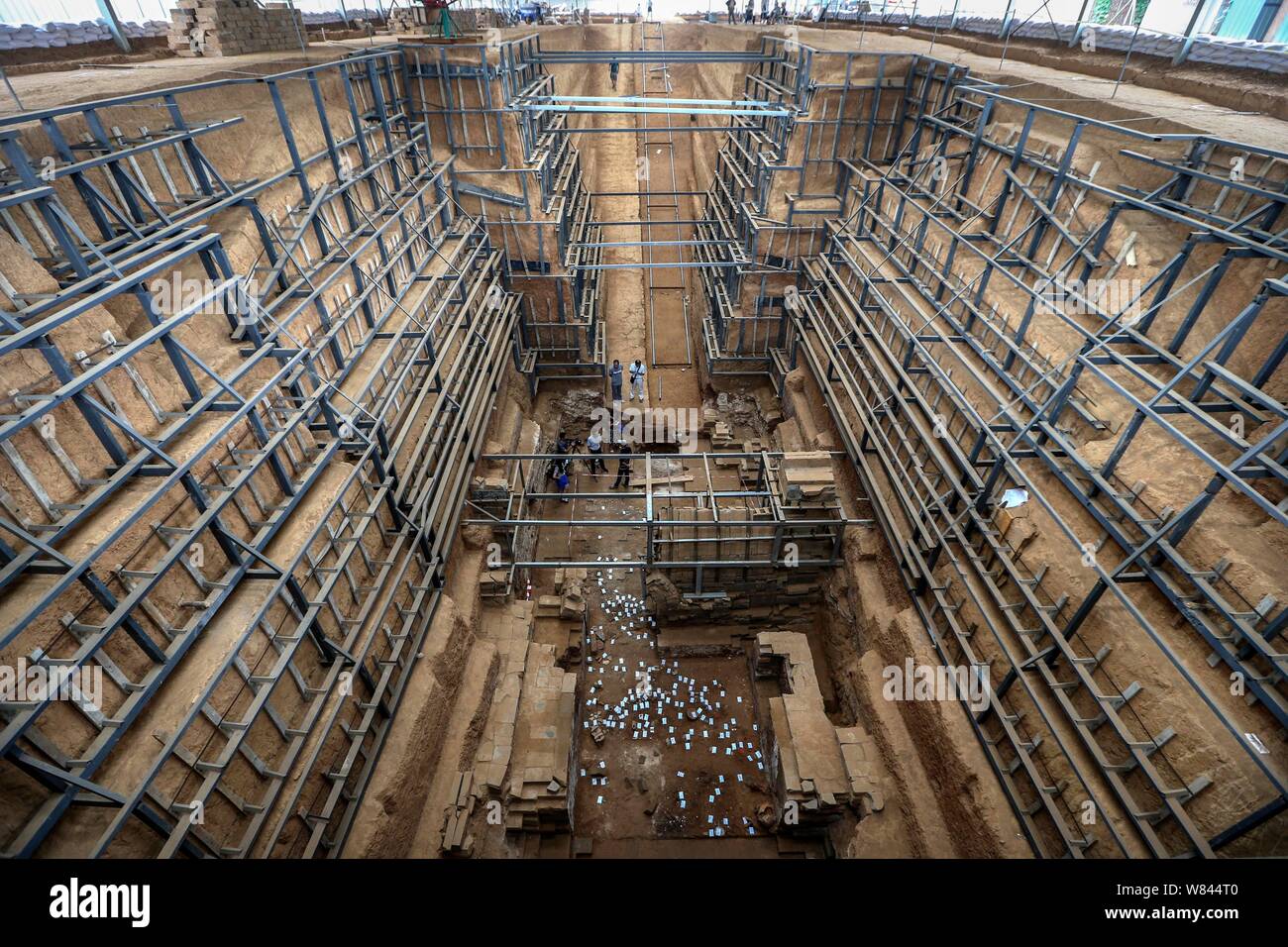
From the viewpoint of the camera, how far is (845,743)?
25.8 ft

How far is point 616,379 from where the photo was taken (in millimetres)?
15719

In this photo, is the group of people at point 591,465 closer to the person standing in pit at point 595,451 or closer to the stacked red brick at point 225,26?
the person standing in pit at point 595,451

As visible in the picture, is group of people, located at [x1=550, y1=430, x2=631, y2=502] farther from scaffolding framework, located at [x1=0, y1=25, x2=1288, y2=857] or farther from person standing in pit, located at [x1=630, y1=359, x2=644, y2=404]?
person standing in pit, located at [x1=630, y1=359, x2=644, y2=404]

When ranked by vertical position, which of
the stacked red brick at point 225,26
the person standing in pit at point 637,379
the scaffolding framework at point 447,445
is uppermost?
the stacked red brick at point 225,26

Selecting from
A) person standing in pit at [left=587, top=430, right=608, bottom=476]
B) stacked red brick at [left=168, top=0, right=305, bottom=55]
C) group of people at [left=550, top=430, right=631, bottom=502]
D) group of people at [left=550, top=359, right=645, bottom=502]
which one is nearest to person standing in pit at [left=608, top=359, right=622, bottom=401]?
group of people at [left=550, top=359, right=645, bottom=502]

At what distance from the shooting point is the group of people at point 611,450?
1323 cm

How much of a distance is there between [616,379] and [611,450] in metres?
2.27

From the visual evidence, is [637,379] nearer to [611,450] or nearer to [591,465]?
[611,450]

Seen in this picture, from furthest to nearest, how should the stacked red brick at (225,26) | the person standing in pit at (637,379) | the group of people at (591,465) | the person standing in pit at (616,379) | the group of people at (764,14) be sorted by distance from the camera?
the group of people at (764,14) < the person standing in pit at (637,379) < the person standing in pit at (616,379) < the group of people at (591,465) < the stacked red brick at (225,26)

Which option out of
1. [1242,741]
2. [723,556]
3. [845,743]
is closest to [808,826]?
[845,743]

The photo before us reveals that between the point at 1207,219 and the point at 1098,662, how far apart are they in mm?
4715

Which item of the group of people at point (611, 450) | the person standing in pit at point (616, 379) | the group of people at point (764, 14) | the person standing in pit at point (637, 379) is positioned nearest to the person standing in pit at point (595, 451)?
the group of people at point (611, 450)

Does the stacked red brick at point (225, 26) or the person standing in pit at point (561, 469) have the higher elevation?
the stacked red brick at point (225, 26)

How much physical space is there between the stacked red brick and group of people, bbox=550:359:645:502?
10.9m
